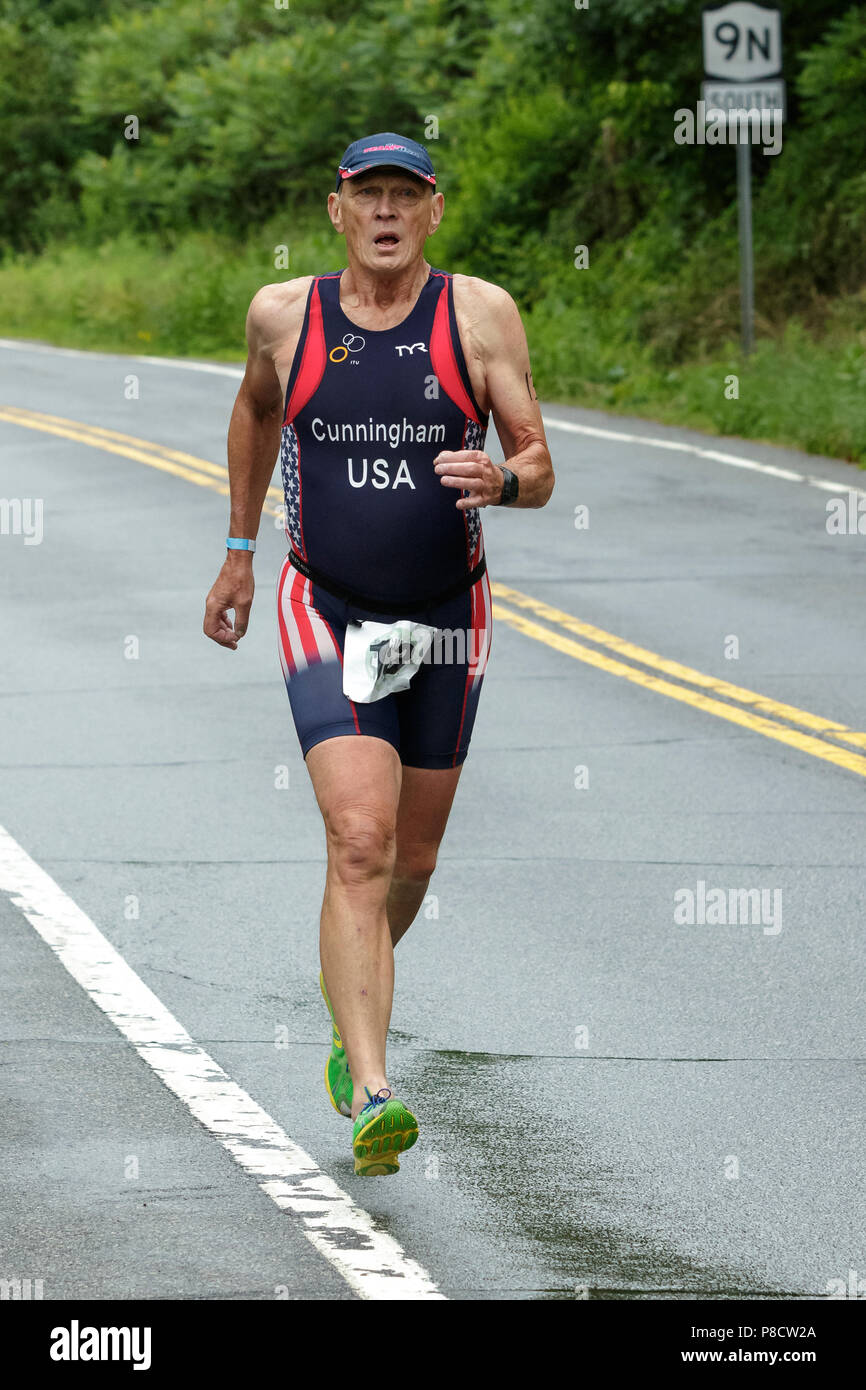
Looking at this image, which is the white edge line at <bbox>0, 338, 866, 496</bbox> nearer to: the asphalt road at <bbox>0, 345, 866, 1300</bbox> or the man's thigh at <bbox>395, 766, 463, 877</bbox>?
the asphalt road at <bbox>0, 345, 866, 1300</bbox>

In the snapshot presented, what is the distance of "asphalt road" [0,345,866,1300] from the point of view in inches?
202

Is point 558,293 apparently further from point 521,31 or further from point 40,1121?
point 40,1121

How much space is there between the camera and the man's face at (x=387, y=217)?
5.57 m

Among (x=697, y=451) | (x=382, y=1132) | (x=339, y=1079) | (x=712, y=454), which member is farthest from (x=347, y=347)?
(x=697, y=451)

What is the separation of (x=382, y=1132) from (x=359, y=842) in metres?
0.67

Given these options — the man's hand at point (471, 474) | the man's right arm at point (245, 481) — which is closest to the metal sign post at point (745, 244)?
the man's right arm at point (245, 481)

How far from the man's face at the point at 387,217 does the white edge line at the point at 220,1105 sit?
2.01 m

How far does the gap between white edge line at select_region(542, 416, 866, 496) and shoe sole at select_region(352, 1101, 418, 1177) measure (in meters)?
12.3

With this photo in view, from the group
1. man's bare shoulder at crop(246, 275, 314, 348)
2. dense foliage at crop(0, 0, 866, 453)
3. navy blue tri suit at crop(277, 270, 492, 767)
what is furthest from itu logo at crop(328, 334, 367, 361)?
dense foliage at crop(0, 0, 866, 453)

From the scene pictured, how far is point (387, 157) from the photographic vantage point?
18.3ft

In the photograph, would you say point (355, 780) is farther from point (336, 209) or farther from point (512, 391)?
point (336, 209)

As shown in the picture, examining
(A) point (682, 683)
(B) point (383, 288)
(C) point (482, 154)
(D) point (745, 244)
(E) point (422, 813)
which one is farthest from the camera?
(C) point (482, 154)

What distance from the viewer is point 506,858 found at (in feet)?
27.9
